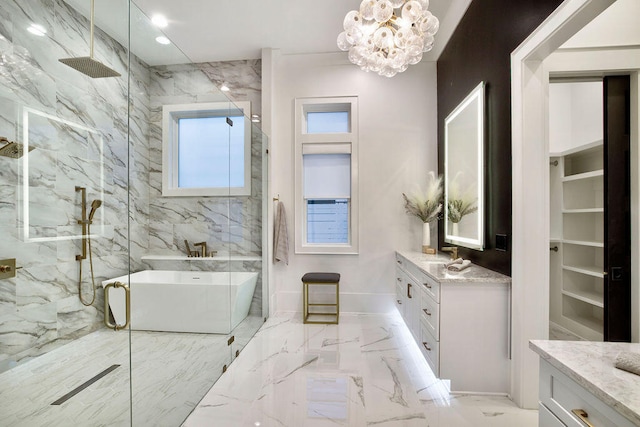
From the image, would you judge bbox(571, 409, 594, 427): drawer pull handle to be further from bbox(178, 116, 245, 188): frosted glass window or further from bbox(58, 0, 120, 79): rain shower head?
bbox(58, 0, 120, 79): rain shower head

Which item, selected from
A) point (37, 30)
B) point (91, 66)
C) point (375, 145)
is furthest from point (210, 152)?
point (375, 145)

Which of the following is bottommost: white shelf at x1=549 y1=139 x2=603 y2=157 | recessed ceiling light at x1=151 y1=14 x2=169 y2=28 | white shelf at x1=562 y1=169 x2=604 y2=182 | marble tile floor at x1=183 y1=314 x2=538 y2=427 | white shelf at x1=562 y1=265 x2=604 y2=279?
marble tile floor at x1=183 y1=314 x2=538 y2=427

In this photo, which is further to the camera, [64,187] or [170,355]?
[170,355]

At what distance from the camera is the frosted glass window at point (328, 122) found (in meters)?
3.88

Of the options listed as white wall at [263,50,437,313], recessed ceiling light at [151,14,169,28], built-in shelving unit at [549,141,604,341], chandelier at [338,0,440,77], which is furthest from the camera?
white wall at [263,50,437,313]

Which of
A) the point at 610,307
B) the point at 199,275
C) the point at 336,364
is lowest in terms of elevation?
the point at 336,364

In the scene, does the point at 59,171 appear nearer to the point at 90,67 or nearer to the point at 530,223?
the point at 90,67

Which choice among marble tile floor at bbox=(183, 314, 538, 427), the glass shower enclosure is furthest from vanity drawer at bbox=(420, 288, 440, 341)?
the glass shower enclosure

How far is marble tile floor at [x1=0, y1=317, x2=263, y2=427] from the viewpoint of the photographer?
128 centimetres

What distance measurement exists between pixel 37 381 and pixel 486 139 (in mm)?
3235

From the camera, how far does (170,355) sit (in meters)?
1.79

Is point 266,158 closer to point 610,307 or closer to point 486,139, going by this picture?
point 486,139

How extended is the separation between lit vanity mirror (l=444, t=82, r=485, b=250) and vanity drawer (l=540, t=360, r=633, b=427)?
153 cm

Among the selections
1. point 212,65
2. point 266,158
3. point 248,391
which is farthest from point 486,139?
point 212,65
